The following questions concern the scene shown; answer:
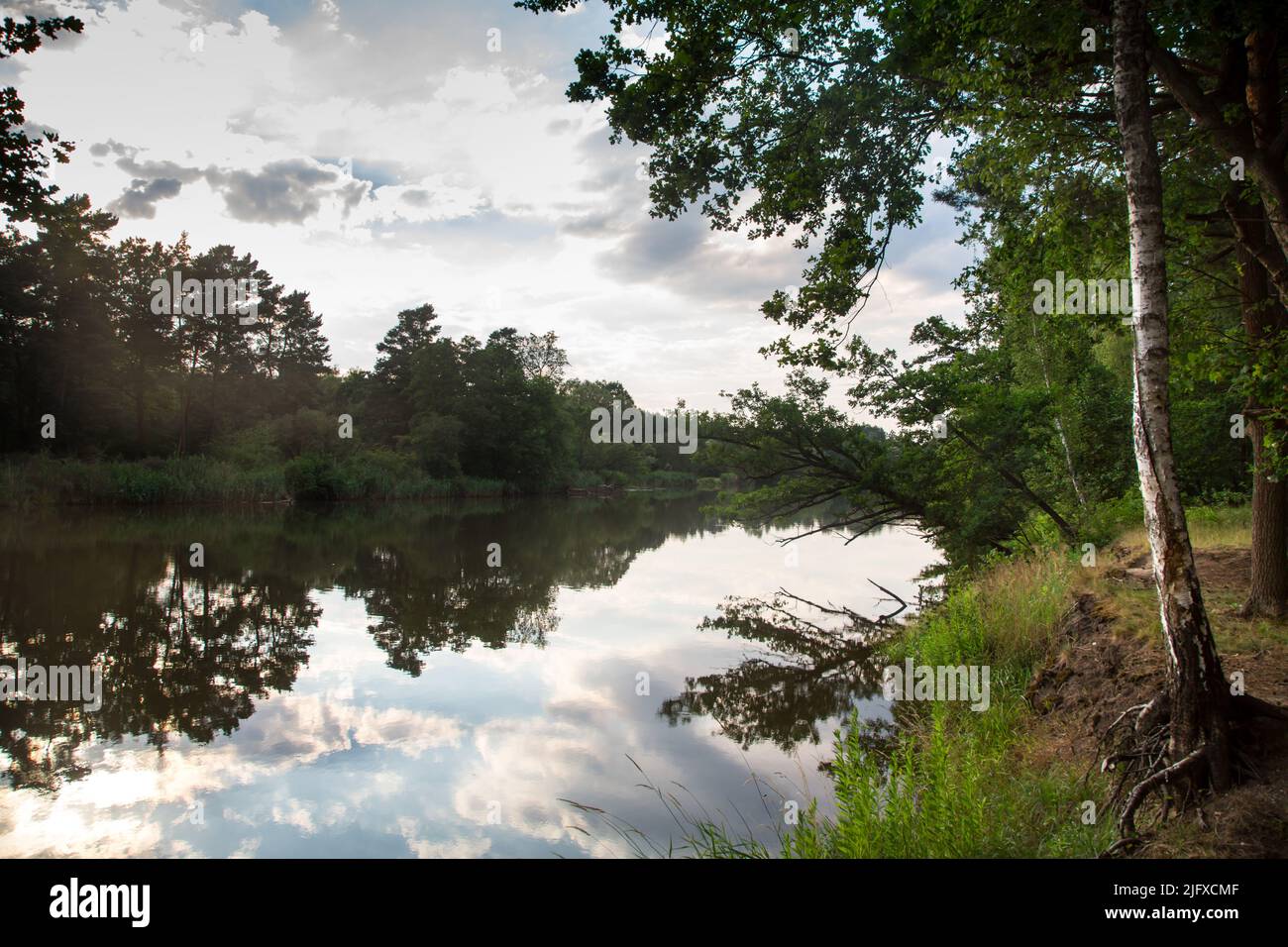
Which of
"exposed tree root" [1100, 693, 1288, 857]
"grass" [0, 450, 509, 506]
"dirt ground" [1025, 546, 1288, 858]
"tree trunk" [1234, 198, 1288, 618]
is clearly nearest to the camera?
"dirt ground" [1025, 546, 1288, 858]

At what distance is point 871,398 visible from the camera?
44.6 feet

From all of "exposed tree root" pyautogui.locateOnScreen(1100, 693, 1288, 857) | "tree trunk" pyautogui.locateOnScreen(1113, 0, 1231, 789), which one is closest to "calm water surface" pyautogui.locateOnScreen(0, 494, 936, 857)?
"exposed tree root" pyautogui.locateOnScreen(1100, 693, 1288, 857)

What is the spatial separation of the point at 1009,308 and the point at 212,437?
47.1 m

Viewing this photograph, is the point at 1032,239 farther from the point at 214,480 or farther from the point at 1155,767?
the point at 214,480

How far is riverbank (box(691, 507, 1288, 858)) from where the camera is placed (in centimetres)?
362

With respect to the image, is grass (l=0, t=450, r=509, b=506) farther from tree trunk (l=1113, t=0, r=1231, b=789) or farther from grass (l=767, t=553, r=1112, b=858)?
tree trunk (l=1113, t=0, r=1231, b=789)

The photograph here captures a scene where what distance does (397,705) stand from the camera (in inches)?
326

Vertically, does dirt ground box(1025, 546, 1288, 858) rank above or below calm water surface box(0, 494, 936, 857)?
above

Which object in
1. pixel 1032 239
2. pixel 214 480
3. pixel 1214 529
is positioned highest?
pixel 1032 239

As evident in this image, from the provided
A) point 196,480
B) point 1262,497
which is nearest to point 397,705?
point 1262,497

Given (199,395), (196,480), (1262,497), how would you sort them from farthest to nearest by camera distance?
(199,395), (196,480), (1262,497)

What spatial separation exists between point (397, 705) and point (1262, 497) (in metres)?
9.30

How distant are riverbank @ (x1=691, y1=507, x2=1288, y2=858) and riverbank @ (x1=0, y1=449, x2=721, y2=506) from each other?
33.4 meters
